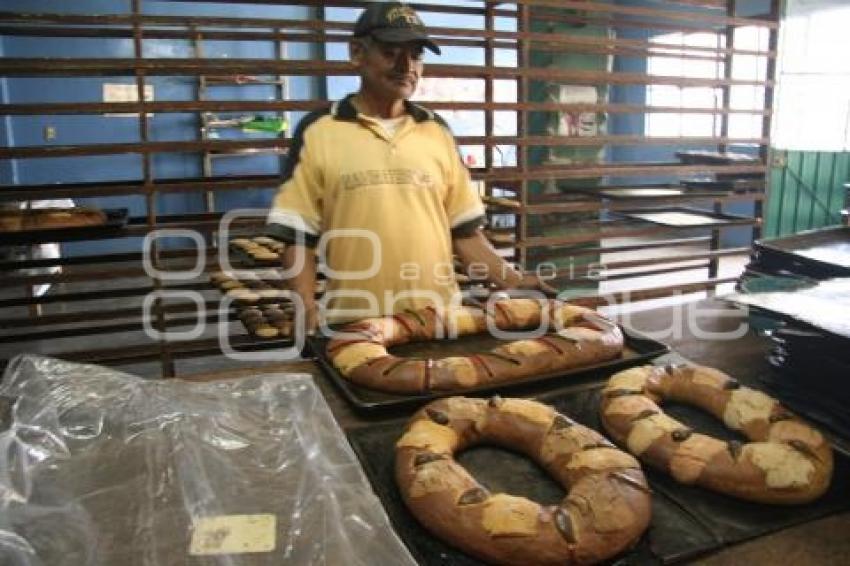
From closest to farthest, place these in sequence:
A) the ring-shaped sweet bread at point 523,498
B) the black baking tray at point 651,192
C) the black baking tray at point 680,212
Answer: the ring-shaped sweet bread at point 523,498 → the black baking tray at point 680,212 → the black baking tray at point 651,192

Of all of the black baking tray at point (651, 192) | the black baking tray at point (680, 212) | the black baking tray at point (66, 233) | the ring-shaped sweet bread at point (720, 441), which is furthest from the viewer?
the black baking tray at point (651, 192)

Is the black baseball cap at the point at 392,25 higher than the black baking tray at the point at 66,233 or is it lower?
higher

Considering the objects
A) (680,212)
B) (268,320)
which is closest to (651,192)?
(680,212)

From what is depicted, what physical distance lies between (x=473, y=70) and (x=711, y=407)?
7.37 feet

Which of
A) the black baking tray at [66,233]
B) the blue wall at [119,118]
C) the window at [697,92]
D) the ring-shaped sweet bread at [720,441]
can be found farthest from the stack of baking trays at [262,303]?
the window at [697,92]

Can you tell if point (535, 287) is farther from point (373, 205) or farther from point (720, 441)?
point (720, 441)

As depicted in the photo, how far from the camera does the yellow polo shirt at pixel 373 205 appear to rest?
6.02ft

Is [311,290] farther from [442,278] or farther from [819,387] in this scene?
[819,387]

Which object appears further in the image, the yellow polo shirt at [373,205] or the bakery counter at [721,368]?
the yellow polo shirt at [373,205]

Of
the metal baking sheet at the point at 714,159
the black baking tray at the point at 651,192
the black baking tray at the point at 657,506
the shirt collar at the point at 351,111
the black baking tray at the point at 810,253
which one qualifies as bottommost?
the black baking tray at the point at 657,506

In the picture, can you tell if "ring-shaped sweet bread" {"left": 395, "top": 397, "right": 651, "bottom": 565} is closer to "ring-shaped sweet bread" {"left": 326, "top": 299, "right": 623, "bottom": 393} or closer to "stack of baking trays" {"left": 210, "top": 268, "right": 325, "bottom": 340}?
"ring-shaped sweet bread" {"left": 326, "top": 299, "right": 623, "bottom": 393}

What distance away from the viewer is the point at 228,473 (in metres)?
1.00

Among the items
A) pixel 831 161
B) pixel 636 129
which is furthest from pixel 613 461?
pixel 636 129

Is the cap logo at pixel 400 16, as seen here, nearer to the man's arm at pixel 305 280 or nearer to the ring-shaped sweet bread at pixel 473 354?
the man's arm at pixel 305 280
